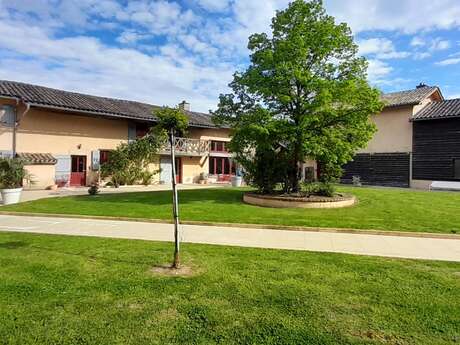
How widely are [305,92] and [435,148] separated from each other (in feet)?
49.3

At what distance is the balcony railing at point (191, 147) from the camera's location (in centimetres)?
2780

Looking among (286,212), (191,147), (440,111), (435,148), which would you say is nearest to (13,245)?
(286,212)

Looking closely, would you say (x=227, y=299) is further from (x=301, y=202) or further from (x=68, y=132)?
(x=68, y=132)

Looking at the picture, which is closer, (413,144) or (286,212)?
(286,212)

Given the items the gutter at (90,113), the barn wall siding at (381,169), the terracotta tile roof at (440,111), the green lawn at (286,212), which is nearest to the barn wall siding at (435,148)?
the terracotta tile roof at (440,111)

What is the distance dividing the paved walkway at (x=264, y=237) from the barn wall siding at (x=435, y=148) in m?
17.8

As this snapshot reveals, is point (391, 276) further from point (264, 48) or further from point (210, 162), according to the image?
point (210, 162)

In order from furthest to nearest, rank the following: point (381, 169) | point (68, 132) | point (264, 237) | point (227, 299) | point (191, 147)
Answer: point (191, 147) → point (381, 169) → point (68, 132) → point (264, 237) → point (227, 299)

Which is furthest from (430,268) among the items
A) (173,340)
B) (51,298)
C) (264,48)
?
(264,48)

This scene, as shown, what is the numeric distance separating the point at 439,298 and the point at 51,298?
4867mm

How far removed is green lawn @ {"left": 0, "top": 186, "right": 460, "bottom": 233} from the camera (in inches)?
382

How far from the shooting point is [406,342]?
346cm

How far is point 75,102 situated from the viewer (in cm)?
2269

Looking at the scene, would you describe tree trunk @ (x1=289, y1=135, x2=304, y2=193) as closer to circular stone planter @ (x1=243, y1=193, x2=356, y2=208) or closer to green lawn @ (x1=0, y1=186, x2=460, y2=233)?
circular stone planter @ (x1=243, y1=193, x2=356, y2=208)
